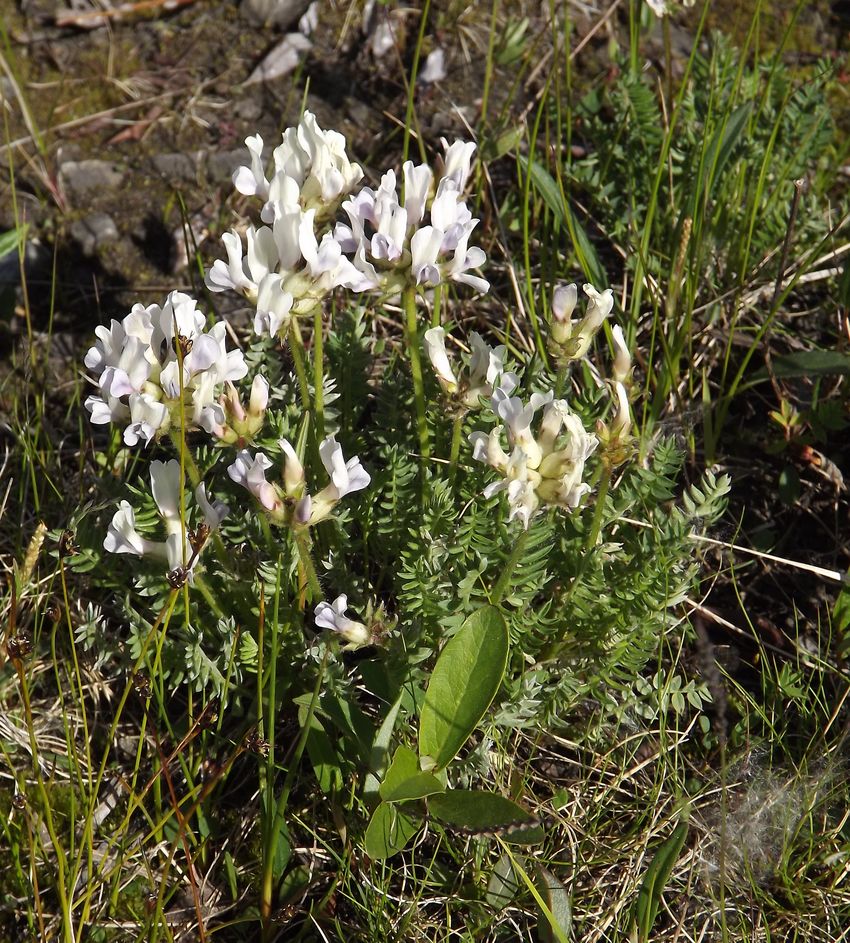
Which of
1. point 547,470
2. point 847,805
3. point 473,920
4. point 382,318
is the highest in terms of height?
point 547,470

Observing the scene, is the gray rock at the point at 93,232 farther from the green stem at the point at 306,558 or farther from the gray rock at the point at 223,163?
the green stem at the point at 306,558

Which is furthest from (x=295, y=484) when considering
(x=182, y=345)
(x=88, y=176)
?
(x=88, y=176)

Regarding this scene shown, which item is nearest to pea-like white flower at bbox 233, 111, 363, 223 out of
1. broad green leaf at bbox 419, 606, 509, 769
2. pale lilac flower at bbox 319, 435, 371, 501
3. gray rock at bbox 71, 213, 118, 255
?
pale lilac flower at bbox 319, 435, 371, 501

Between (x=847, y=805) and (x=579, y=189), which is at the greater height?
(x=579, y=189)

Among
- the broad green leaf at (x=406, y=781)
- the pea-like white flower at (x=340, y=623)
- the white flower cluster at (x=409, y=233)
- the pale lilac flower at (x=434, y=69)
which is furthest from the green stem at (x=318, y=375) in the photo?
the pale lilac flower at (x=434, y=69)

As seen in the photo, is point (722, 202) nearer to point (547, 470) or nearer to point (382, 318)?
point (382, 318)

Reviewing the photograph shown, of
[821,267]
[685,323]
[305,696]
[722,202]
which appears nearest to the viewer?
[305,696]

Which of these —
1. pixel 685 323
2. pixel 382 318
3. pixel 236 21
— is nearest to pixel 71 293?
pixel 382 318

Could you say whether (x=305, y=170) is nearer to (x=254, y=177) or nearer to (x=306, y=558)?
(x=254, y=177)
